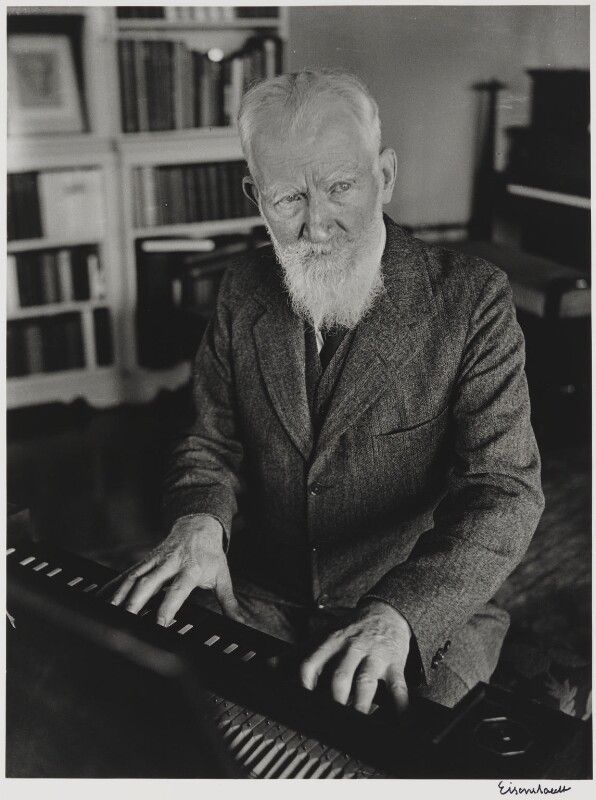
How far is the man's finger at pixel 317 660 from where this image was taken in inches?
39.0

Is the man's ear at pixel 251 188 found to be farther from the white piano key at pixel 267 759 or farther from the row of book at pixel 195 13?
the row of book at pixel 195 13

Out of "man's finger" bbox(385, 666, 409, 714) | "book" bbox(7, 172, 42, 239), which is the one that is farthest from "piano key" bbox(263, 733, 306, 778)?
"book" bbox(7, 172, 42, 239)

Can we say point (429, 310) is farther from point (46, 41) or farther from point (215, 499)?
point (46, 41)

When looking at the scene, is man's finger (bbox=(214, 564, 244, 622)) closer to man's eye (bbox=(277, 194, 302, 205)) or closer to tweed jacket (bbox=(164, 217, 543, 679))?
tweed jacket (bbox=(164, 217, 543, 679))

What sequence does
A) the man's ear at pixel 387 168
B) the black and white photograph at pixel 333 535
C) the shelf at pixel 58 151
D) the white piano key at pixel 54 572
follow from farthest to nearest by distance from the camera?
1. the shelf at pixel 58 151
2. the man's ear at pixel 387 168
3. the white piano key at pixel 54 572
4. the black and white photograph at pixel 333 535

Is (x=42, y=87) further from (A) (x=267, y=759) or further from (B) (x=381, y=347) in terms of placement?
(A) (x=267, y=759)

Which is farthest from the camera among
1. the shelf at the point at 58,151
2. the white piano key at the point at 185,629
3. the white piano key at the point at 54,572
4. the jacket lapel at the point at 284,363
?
the shelf at the point at 58,151

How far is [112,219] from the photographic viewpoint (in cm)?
429

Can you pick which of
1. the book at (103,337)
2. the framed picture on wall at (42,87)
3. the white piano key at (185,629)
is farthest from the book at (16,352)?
the white piano key at (185,629)

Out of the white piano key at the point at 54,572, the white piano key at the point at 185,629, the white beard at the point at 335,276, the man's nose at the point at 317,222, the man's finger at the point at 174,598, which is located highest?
the man's nose at the point at 317,222

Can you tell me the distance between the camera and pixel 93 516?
3320 mm

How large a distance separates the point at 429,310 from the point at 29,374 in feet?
11.0

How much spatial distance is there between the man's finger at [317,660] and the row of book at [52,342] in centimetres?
357
